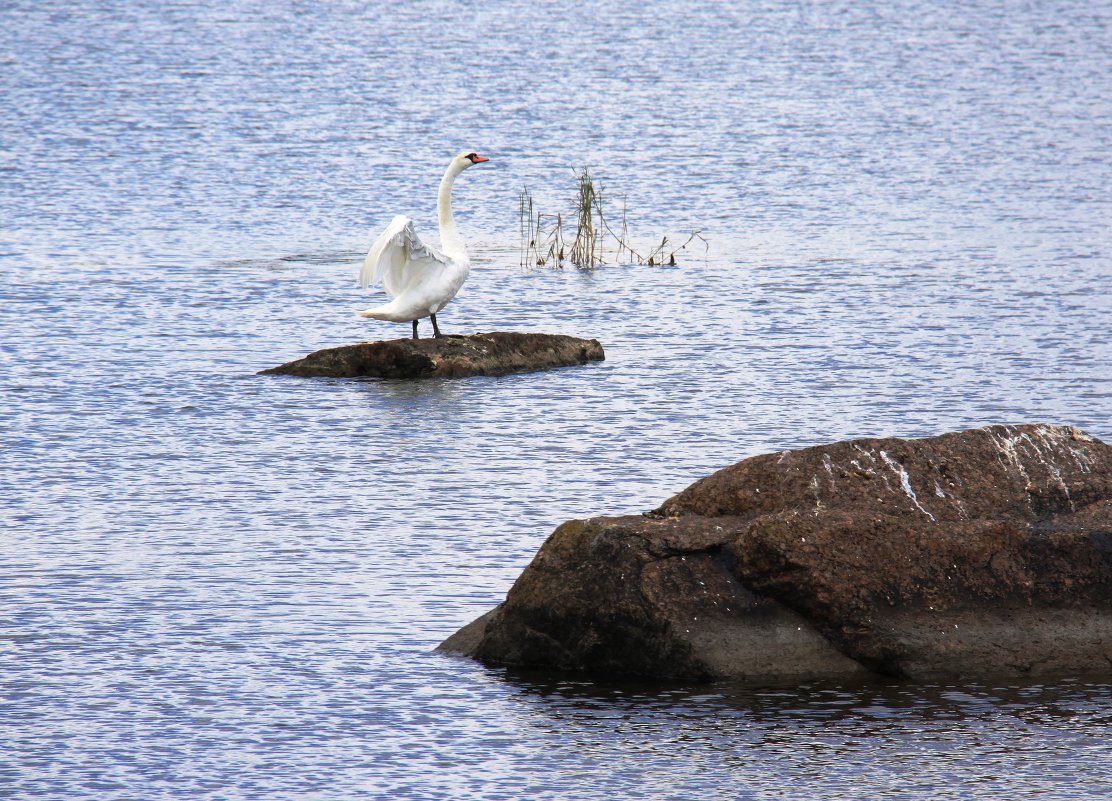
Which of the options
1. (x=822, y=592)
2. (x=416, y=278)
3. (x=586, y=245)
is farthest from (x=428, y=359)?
(x=822, y=592)

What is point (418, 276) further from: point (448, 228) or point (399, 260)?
point (448, 228)

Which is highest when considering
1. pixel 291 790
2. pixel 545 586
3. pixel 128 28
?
pixel 128 28

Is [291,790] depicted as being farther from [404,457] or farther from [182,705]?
[404,457]

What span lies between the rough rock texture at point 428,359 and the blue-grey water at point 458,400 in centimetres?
32

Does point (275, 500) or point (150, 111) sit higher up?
point (150, 111)

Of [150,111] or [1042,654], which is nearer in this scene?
[1042,654]

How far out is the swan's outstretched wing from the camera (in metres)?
16.6

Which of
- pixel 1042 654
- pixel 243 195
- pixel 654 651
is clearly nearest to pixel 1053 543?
pixel 1042 654

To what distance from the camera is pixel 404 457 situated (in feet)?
45.2

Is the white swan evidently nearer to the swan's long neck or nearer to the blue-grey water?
the swan's long neck

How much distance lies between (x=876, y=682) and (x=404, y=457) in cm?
590

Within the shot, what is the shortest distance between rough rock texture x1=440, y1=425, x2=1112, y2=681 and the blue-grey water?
0.66ft

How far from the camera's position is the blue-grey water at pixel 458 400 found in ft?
25.9

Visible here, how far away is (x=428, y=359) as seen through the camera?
16.9m
